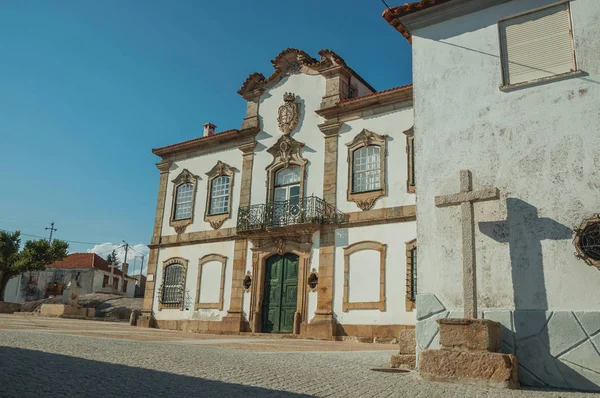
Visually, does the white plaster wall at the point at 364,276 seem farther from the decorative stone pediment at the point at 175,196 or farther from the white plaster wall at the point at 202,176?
the decorative stone pediment at the point at 175,196

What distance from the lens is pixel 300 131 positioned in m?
17.6

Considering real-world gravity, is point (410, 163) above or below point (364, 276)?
above

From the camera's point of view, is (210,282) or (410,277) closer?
(410,277)

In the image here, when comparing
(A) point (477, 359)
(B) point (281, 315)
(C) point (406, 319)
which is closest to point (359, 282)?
(C) point (406, 319)

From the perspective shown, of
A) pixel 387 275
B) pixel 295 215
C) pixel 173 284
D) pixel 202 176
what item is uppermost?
pixel 202 176

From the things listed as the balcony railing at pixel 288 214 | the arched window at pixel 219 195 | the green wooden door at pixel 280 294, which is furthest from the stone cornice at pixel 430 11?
the arched window at pixel 219 195

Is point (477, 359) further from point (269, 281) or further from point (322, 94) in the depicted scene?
point (322, 94)

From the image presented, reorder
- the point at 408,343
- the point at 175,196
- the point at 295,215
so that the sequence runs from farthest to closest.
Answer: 1. the point at 175,196
2. the point at 295,215
3. the point at 408,343

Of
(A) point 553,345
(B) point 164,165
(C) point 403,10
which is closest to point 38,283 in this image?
(B) point 164,165

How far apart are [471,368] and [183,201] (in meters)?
16.4

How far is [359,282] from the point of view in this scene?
1491cm

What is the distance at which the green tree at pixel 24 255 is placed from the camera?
3291 cm

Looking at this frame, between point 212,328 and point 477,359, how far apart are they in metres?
13.5

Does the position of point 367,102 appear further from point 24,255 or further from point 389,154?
point 24,255
